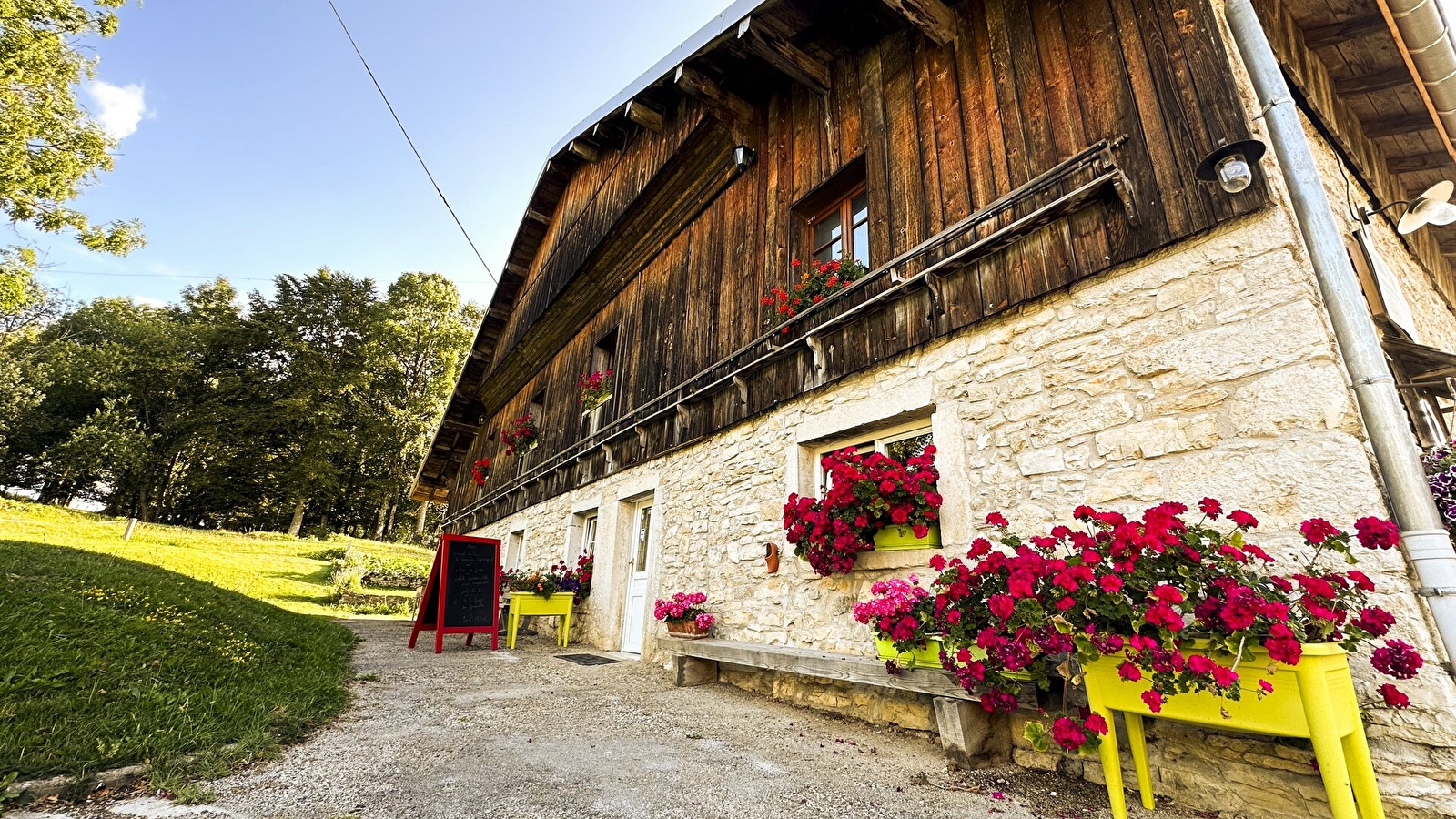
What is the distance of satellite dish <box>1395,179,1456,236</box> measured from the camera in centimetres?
356

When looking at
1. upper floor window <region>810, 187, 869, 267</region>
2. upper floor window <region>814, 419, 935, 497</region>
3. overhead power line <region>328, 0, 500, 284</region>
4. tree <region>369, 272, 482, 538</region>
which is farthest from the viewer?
tree <region>369, 272, 482, 538</region>

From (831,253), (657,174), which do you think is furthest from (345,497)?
(831,253)

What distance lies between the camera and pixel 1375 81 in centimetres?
444

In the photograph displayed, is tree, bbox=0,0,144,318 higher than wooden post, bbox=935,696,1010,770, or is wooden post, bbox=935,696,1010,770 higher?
tree, bbox=0,0,144,318

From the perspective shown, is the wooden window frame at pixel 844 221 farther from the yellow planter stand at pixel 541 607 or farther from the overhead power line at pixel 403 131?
the overhead power line at pixel 403 131

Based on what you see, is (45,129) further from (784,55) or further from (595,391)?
(784,55)

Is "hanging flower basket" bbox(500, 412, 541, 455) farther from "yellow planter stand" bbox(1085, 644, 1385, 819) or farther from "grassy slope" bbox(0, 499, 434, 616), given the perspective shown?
"yellow planter stand" bbox(1085, 644, 1385, 819)

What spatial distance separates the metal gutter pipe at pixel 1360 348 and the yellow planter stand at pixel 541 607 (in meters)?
6.91

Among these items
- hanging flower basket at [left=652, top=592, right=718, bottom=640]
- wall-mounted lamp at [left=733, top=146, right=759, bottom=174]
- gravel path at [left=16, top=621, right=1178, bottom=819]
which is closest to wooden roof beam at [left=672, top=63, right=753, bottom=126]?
wall-mounted lamp at [left=733, top=146, right=759, bottom=174]

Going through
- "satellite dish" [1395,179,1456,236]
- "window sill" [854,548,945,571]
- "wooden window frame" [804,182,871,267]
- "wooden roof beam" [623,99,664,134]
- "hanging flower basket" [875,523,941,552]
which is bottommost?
"window sill" [854,548,945,571]

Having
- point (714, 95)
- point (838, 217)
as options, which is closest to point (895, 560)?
point (838, 217)

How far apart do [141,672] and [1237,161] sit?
18.9ft

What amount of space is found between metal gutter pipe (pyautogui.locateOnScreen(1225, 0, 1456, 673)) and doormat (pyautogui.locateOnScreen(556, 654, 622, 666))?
557 cm

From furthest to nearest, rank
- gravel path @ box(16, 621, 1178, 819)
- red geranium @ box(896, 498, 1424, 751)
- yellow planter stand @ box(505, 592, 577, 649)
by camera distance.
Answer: yellow planter stand @ box(505, 592, 577, 649) → gravel path @ box(16, 621, 1178, 819) → red geranium @ box(896, 498, 1424, 751)
